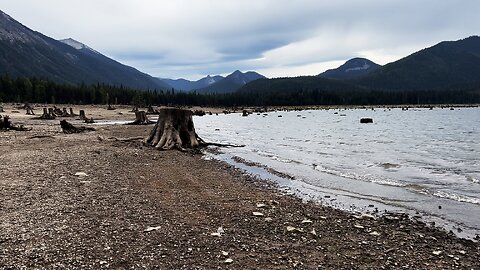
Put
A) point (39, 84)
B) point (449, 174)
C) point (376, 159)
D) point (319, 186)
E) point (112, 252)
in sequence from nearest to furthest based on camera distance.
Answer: point (112, 252) → point (319, 186) → point (449, 174) → point (376, 159) → point (39, 84)

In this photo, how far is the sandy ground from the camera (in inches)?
325

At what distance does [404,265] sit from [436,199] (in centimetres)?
895

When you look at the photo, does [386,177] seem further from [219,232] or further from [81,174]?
[81,174]

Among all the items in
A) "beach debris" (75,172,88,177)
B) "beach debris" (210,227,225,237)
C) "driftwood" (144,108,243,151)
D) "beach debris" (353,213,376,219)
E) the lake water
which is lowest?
the lake water

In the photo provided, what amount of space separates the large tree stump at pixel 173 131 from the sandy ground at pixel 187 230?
12601 mm

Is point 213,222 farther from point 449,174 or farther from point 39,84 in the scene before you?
point 39,84

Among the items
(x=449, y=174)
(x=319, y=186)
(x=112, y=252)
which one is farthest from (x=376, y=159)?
(x=112, y=252)

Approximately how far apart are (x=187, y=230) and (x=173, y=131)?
21184 millimetres

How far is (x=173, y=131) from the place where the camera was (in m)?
30.7

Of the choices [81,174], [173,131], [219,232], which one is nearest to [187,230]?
[219,232]

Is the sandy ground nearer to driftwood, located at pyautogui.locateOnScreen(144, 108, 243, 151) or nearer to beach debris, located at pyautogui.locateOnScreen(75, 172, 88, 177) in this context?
beach debris, located at pyautogui.locateOnScreen(75, 172, 88, 177)

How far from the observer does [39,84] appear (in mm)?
137250

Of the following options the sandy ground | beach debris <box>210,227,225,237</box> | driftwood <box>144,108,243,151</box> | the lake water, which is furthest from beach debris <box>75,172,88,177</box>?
driftwood <box>144,108,243,151</box>

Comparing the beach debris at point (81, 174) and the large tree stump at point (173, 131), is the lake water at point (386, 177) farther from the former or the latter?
the beach debris at point (81, 174)
